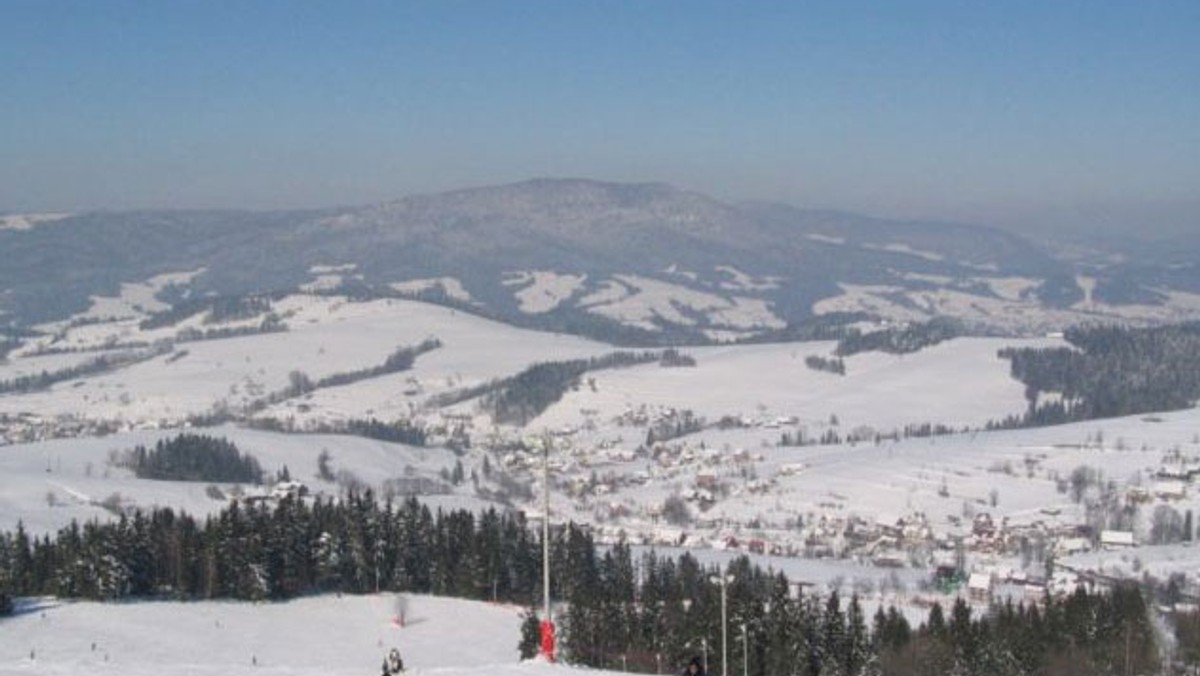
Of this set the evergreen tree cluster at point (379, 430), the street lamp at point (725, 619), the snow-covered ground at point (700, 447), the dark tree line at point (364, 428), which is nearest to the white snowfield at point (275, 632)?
the street lamp at point (725, 619)

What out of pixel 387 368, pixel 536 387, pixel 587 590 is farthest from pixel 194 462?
pixel 387 368

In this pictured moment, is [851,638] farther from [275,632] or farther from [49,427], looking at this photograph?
[49,427]

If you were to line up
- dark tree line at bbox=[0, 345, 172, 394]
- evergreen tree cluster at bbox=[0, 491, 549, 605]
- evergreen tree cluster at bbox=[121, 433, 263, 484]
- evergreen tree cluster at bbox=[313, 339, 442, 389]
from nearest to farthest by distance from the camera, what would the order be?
evergreen tree cluster at bbox=[0, 491, 549, 605], evergreen tree cluster at bbox=[121, 433, 263, 484], dark tree line at bbox=[0, 345, 172, 394], evergreen tree cluster at bbox=[313, 339, 442, 389]

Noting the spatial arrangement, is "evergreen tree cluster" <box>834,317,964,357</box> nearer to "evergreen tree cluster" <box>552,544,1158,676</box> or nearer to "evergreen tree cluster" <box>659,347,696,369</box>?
"evergreen tree cluster" <box>659,347,696,369</box>

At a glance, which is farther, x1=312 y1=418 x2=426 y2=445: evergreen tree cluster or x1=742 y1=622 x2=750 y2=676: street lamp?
x1=312 y1=418 x2=426 y2=445: evergreen tree cluster

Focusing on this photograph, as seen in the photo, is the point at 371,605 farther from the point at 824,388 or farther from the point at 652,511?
the point at 824,388

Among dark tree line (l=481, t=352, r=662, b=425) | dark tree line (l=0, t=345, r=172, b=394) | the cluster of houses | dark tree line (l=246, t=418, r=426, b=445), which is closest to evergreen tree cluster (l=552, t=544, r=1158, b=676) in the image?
dark tree line (l=246, t=418, r=426, b=445)

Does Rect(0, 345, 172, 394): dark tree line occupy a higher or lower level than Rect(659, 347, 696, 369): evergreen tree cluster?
lower
